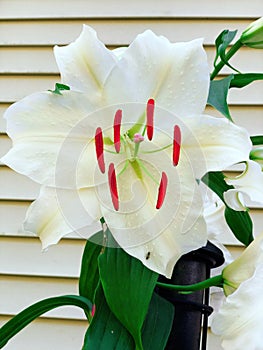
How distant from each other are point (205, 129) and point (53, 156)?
14 centimetres

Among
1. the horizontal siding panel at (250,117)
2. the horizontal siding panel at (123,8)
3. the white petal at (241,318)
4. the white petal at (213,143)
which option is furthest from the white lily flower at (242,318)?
the horizontal siding panel at (123,8)

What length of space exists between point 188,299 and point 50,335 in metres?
1.16

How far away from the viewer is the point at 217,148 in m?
0.58

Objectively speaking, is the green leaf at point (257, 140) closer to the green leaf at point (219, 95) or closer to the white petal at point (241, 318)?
the green leaf at point (219, 95)

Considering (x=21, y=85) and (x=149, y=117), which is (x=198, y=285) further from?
(x=21, y=85)

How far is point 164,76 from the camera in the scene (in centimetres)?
60

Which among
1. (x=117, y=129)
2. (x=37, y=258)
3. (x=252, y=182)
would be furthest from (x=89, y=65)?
(x=37, y=258)

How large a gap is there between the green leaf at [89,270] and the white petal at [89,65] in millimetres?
185

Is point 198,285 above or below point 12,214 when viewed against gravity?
above

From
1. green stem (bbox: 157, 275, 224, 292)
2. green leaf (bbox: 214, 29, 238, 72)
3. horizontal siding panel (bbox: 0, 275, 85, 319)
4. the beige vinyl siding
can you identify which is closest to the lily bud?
green leaf (bbox: 214, 29, 238, 72)

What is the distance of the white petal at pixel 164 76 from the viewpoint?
0.59 meters

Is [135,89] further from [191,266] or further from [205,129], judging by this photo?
[191,266]

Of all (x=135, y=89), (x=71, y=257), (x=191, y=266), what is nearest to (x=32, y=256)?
(x=71, y=257)

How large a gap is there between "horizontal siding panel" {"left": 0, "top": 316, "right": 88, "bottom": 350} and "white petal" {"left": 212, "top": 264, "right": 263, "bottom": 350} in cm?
129
